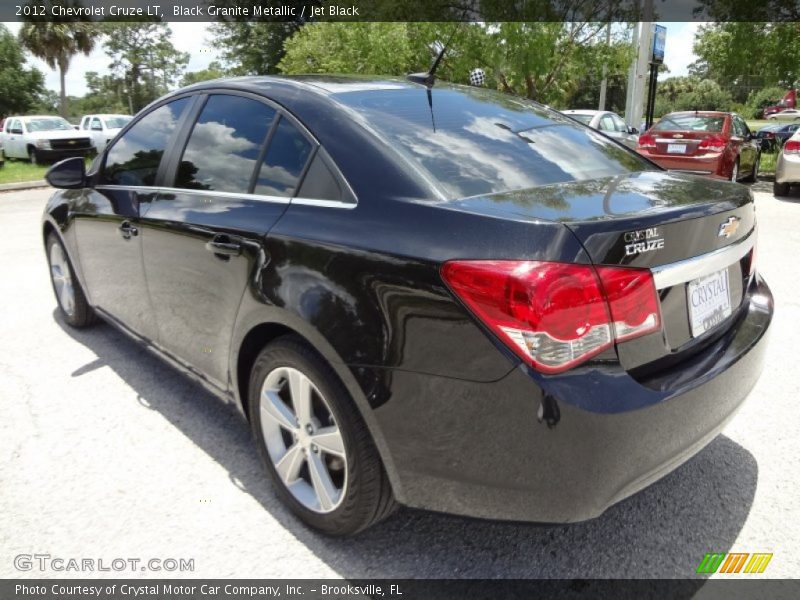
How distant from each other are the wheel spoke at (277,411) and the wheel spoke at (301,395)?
0.19 ft

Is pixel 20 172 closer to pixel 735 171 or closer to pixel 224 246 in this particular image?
pixel 735 171

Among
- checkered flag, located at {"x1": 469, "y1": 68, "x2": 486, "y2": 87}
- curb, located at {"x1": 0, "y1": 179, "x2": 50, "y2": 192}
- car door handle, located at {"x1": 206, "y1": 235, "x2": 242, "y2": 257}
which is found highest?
checkered flag, located at {"x1": 469, "y1": 68, "x2": 486, "y2": 87}

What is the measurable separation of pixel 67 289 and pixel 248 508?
2.76 meters

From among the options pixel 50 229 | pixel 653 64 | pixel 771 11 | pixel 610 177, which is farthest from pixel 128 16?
pixel 610 177

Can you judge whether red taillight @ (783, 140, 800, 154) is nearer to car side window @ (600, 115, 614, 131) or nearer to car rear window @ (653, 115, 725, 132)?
car rear window @ (653, 115, 725, 132)

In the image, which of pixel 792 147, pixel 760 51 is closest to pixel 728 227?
pixel 792 147

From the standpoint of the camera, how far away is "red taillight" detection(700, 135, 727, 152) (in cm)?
1115

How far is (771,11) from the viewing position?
14602 mm

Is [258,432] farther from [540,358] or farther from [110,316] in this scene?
[110,316]

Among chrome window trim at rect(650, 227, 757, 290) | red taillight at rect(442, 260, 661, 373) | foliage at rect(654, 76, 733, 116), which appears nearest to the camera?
red taillight at rect(442, 260, 661, 373)

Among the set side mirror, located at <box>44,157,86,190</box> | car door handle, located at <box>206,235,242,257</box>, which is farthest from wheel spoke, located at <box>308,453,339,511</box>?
side mirror, located at <box>44,157,86,190</box>

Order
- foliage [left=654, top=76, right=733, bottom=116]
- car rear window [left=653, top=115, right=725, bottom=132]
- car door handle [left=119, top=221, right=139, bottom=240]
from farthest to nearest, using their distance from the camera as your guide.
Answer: foliage [left=654, top=76, right=733, bottom=116], car rear window [left=653, top=115, right=725, bottom=132], car door handle [left=119, top=221, right=139, bottom=240]

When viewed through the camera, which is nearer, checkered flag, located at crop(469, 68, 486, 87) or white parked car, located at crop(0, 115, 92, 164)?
checkered flag, located at crop(469, 68, 486, 87)

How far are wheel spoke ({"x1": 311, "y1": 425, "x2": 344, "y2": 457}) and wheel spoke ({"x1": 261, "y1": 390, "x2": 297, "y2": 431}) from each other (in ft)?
0.44
